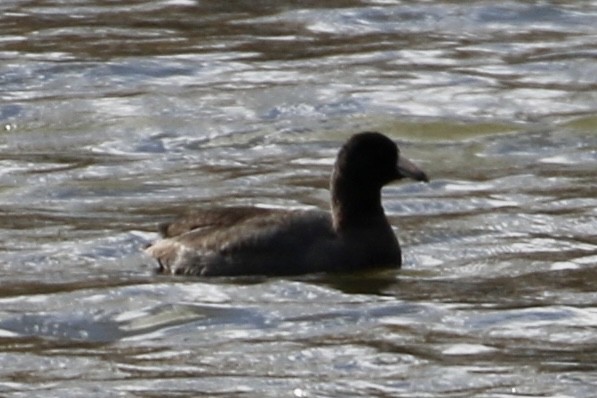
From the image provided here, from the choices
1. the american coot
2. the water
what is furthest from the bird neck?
the water

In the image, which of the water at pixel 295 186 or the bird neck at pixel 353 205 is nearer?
the water at pixel 295 186

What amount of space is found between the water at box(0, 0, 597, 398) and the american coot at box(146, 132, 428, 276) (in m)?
0.14

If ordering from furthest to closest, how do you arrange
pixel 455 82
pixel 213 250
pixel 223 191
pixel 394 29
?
1. pixel 394 29
2. pixel 455 82
3. pixel 223 191
4. pixel 213 250

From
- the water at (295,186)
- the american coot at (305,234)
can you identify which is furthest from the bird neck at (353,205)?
the water at (295,186)

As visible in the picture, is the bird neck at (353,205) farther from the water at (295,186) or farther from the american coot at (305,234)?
the water at (295,186)

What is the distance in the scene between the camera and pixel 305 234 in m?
13.9

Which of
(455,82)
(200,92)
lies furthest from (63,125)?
(455,82)

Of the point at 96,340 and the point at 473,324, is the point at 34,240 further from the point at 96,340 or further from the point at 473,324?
the point at 473,324

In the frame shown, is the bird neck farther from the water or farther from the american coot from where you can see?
the water

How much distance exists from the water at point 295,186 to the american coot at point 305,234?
14cm

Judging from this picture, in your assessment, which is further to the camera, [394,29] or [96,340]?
[394,29]

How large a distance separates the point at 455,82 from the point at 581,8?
3.50m

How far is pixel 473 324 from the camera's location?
40.5 ft

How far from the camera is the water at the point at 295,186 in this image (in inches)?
456
